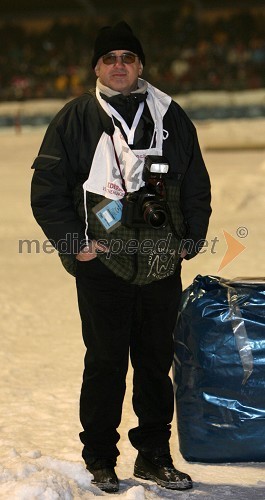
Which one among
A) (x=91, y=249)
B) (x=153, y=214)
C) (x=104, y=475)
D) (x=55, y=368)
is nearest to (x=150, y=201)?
(x=153, y=214)

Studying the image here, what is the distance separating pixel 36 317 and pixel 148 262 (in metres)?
2.50

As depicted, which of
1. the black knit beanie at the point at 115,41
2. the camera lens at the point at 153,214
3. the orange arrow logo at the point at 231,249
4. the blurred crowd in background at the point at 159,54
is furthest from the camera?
the blurred crowd in background at the point at 159,54

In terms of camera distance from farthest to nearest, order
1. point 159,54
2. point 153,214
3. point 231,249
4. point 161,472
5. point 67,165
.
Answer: point 159,54, point 231,249, point 161,472, point 67,165, point 153,214

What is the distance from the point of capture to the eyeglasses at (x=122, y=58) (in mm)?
2896

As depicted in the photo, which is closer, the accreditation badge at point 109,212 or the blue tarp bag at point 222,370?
the accreditation badge at point 109,212

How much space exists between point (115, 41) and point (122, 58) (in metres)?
0.05

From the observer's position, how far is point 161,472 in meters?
3.01

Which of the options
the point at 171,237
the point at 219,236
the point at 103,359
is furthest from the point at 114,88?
the point at 219,236

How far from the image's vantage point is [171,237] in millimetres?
2922

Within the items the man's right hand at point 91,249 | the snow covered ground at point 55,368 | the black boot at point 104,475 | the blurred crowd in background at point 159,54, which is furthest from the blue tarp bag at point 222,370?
the blurred crowd in background at point 159,54

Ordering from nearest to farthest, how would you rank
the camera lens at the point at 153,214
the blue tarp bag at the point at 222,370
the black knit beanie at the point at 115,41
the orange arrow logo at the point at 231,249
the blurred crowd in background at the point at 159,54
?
the camera lens at the point at 153,214 → the black knit beanie at the point at 115,41 → the blue tarp bag at the point at 222,370 → the orange arrow logo at the point at 231,249 → the blurred crowd in background at the point at 159,54

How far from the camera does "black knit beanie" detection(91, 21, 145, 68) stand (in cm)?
288

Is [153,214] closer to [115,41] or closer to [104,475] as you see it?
[115,41]

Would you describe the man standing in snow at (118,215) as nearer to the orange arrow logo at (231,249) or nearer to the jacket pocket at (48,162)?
the jacket pocket at (48,162)
